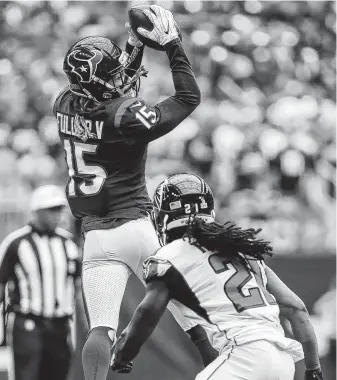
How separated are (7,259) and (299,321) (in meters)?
3.51

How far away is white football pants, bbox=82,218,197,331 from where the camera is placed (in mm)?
4461

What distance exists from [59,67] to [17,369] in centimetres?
517

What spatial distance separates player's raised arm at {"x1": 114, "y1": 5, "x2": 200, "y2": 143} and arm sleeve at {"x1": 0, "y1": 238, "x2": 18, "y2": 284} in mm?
2931

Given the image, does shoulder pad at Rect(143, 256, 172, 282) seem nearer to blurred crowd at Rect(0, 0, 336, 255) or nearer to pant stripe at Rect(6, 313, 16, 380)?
pant stripe at Rect(6, 313, 16, 380)

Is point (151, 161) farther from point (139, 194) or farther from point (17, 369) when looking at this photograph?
point (139, 194)

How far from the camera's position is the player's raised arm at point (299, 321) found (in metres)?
3.98

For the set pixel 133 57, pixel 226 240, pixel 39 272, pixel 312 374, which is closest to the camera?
pixel 226 240

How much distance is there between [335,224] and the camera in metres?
9.96

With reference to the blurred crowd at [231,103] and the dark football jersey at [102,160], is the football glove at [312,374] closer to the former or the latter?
the dark football jersey at [102,160]

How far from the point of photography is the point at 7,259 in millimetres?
7016

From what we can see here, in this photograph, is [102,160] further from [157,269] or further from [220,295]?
[220,295]

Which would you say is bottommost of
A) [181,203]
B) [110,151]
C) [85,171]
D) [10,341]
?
[10,341]

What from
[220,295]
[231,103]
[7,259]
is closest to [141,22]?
[220,295]

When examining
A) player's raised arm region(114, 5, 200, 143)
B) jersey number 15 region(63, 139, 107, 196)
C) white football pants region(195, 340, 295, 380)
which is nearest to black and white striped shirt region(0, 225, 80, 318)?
jersey number 15 region(63, 139, 107, 196)
